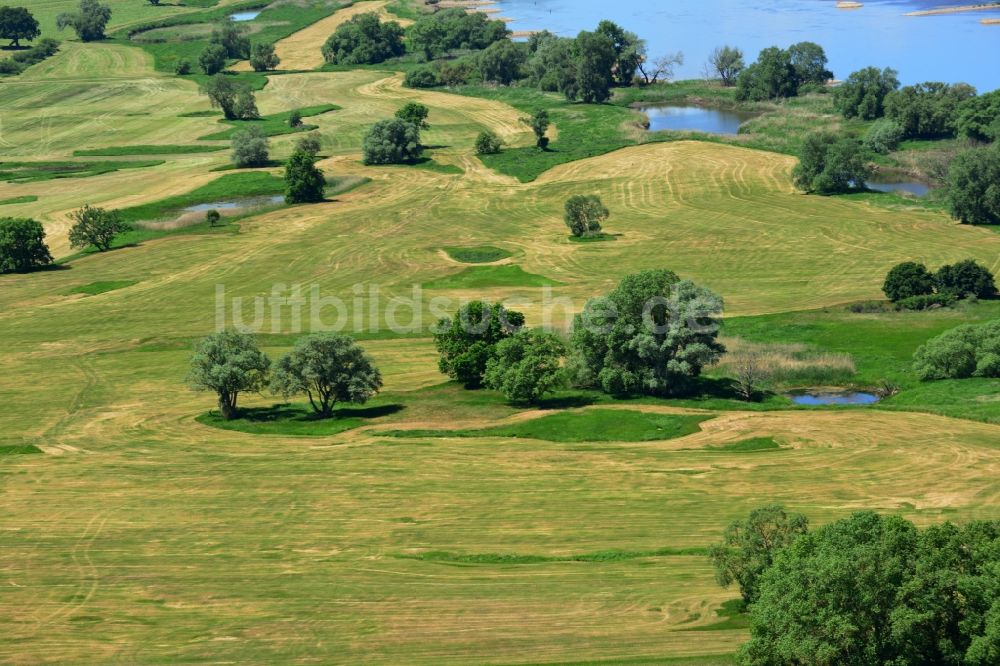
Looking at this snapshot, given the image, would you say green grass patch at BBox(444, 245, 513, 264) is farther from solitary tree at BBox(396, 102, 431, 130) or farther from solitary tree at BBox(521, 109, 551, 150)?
solitary tree at BBox(396, 102, 431, 130)

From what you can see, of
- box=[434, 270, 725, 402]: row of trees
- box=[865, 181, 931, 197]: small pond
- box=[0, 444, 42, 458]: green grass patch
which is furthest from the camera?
box=[865, 181, 931, 197]: small pond

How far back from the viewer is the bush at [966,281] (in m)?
86.3

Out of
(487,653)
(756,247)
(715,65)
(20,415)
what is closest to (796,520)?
(487,653)

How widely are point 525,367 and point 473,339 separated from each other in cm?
625

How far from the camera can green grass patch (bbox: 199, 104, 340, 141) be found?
167 metres

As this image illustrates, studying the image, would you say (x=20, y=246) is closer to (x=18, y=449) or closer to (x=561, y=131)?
(x=18, y=449)

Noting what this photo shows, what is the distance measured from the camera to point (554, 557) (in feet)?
166

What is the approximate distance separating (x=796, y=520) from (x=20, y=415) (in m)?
48.2

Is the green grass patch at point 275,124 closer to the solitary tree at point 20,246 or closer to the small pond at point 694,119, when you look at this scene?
the small pond at point 694,119

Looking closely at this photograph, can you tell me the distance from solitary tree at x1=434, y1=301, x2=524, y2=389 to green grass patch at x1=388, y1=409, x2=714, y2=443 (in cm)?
740

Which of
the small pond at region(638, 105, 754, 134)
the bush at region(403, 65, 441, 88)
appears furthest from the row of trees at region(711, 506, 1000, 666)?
the bush at region(403, 65, 441, 88)

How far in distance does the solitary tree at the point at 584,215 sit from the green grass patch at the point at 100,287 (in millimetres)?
37279

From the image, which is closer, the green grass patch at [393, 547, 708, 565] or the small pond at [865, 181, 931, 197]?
the green grass patch at [393, 547, 708, 565]

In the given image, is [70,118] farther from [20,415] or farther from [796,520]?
[796,520]
